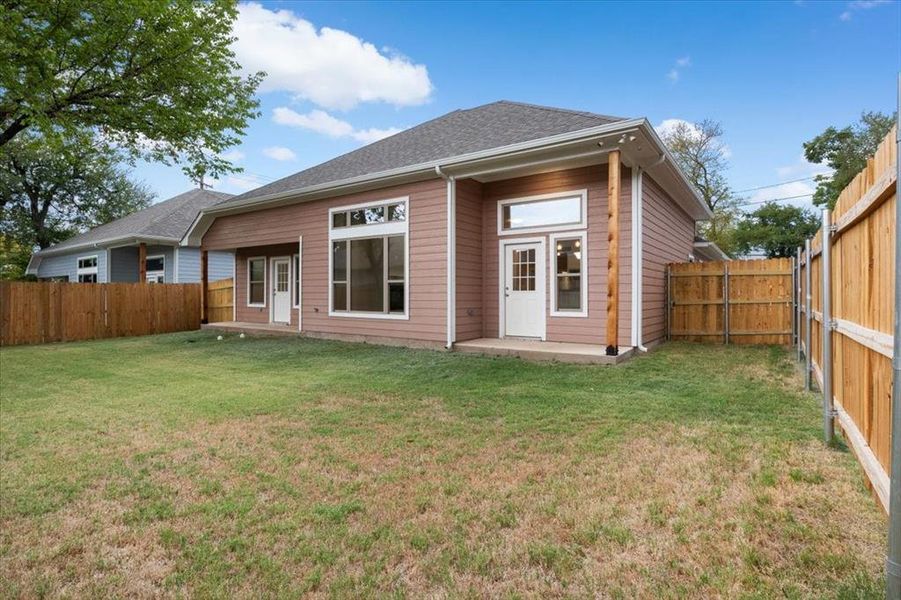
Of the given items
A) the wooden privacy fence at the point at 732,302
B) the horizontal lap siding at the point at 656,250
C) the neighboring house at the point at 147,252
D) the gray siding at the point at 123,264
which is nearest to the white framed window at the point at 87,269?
the neighboring house at the point at 147,252

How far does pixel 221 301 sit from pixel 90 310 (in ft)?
11.1

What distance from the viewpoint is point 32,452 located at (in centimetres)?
356

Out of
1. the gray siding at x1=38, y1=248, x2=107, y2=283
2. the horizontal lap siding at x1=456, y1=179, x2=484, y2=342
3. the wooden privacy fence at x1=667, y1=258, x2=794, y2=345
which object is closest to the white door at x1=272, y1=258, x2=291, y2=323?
the horizontal lap siding at x1=456, y1=179, x2=484, y2=342

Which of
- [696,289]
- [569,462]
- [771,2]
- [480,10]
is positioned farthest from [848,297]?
[771,2]

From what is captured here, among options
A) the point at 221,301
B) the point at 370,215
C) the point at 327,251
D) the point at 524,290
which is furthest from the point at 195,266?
the point at 524,290

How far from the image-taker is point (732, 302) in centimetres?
904

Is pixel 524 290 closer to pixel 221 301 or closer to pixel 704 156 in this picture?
pixel 221 301

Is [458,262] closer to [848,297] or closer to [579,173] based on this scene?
[579,173]

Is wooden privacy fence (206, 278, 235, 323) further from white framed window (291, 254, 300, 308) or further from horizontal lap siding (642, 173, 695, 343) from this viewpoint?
horizontal lap siding (642, 173, 695, 343)

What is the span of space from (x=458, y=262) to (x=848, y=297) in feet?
19.8

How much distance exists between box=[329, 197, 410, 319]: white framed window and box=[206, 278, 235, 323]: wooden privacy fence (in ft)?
20.1

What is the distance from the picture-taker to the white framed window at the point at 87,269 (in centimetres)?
1900

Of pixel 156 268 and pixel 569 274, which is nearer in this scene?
pixel 569 274

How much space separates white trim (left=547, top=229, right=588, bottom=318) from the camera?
8000mm
